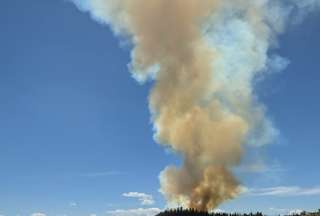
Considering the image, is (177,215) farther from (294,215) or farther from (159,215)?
(294,215)

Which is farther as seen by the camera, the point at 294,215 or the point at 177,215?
the point at 294,215

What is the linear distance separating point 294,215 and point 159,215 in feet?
115

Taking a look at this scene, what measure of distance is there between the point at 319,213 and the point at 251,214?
62.3 ft

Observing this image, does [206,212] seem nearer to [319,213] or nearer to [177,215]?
[177,215]

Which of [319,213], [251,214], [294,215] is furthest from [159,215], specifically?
[319,213]

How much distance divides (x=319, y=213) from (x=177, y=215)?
38200 millimetres

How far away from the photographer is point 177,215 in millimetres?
99938

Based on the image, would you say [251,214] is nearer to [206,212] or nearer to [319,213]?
[206,212]

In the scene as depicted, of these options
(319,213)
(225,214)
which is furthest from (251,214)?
(319,213)

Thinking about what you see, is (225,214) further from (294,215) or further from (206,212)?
(294,215)

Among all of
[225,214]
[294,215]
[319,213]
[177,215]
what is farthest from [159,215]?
[319,213]

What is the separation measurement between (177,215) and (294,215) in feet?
105

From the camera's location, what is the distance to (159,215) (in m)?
106

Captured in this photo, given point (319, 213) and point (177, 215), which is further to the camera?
point (319, 213)
